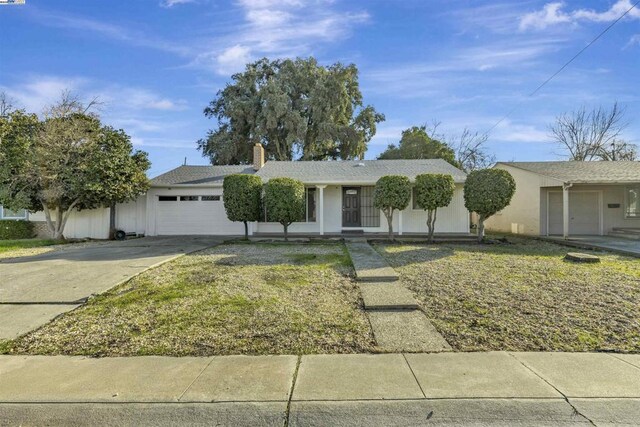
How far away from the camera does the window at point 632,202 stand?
53.7 feet

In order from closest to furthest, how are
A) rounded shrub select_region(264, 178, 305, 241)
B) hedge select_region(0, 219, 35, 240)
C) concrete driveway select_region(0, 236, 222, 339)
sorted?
concrete driveway select_region(0, 236, 222, 339), rounded shrub select_region(264, 178, 305, 241), hedge select_region(0, 219, 35, 240)

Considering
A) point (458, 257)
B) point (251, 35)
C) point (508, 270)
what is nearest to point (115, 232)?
point (251, 35)

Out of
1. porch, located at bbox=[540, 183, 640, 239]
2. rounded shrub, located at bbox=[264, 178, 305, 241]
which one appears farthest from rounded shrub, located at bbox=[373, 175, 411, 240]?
porch, located at bbox=[540, 183, 640, 239]

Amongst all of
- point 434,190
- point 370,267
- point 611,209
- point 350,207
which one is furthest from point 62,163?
point 611,209

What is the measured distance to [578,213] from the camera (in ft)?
55.2

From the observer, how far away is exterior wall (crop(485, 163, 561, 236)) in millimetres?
16203

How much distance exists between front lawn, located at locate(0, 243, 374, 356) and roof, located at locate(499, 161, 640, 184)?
12.4 meters

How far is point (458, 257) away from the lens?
10062 mm

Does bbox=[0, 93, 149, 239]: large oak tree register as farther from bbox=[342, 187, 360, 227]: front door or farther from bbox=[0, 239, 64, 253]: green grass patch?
bbox=[342, 187, 360, 227]: front door

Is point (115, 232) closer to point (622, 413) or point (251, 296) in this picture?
point (251, 296)

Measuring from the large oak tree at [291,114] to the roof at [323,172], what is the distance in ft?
32.1

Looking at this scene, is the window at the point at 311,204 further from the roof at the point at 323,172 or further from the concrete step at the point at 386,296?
the concrete step at the point at 386,296

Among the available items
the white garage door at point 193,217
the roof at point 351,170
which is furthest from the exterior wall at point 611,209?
the white garage door at point 193,217

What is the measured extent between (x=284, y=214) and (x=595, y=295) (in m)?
9.45
